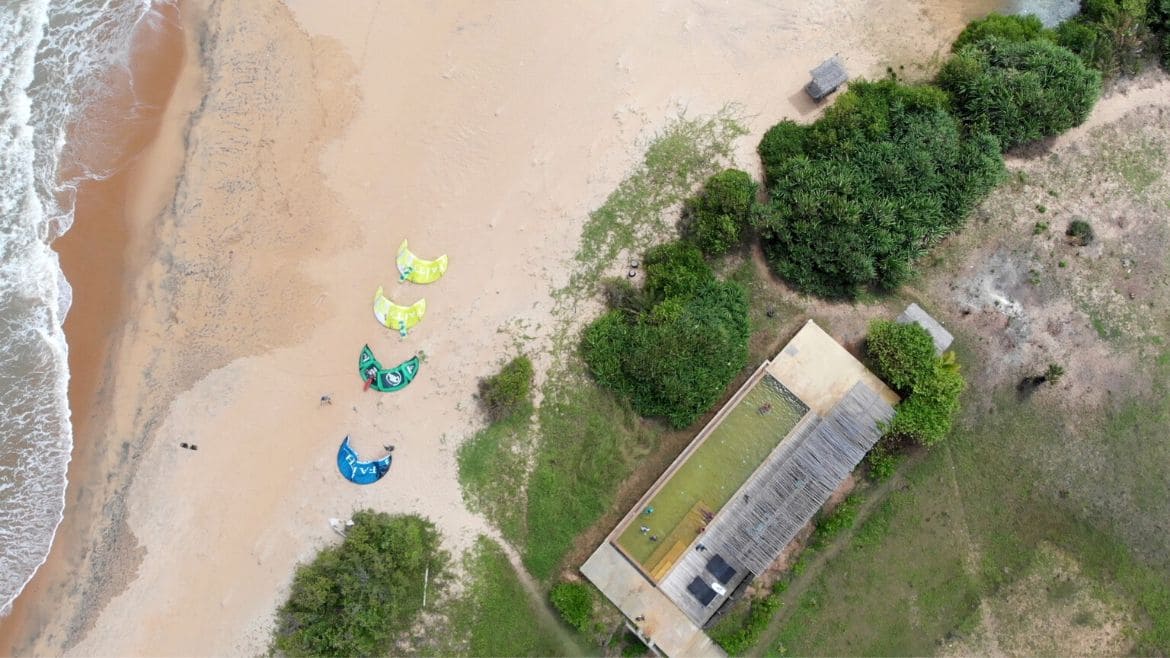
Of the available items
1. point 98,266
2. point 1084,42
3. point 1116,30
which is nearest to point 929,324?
point 1084,42

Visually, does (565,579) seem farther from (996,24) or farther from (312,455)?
(996,24)

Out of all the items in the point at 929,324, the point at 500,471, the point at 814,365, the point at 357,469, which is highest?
the point at 929,324

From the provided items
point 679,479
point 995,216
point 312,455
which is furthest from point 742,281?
point 312,455

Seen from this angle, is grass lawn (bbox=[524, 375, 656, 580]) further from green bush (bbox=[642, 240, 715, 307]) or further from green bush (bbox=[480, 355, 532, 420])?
green bush (bbox=[642, 240, 715, 307])

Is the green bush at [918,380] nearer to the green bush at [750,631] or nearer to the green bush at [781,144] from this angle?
the green bush at [781,144]

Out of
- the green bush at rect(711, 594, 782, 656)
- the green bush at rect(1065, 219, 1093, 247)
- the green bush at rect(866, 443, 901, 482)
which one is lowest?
the green bush at rect(711, 594, 782, 656)

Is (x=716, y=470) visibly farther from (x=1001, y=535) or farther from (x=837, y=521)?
(x=1001, y=535)

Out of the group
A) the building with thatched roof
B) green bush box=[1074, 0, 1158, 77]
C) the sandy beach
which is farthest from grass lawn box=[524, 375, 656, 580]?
green bush box=[1074, 0, 1158, 77]
